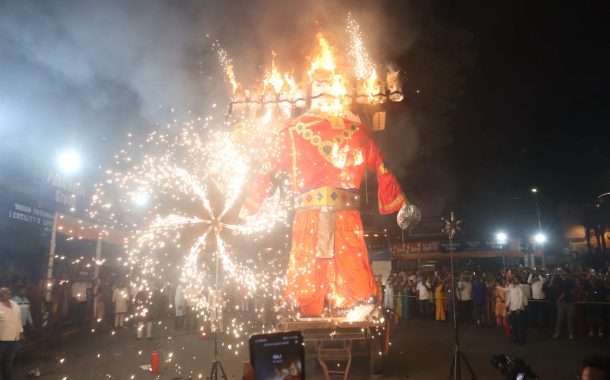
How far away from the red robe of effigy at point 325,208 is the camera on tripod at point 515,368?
11.4 feet

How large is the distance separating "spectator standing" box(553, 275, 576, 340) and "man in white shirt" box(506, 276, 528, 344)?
6.40ft

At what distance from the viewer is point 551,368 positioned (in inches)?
358

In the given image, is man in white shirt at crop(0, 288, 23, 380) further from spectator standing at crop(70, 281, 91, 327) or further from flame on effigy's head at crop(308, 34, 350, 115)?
spectator standing at crop(70, 281, 91, 327)

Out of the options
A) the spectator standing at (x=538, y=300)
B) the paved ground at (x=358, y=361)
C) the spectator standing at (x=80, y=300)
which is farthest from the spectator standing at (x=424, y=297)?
the spectator standing at (x=80, y=300)

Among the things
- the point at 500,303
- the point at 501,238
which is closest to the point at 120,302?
the point at 500,303

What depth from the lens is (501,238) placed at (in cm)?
2770

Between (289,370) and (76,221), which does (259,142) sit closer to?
(289,370)

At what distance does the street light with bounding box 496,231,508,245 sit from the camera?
27.0m

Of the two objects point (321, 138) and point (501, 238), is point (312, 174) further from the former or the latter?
point (501, 238)

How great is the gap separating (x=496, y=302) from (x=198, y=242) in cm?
1202

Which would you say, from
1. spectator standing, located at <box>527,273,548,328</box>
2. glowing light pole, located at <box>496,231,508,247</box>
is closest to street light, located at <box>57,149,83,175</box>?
spectator standing, located at <box>527,273,548,328</box>

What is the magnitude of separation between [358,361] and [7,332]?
20.5ft

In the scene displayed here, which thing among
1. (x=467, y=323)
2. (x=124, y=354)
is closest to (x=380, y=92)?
(x=124, y=354)

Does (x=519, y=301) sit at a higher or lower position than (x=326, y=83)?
lower
